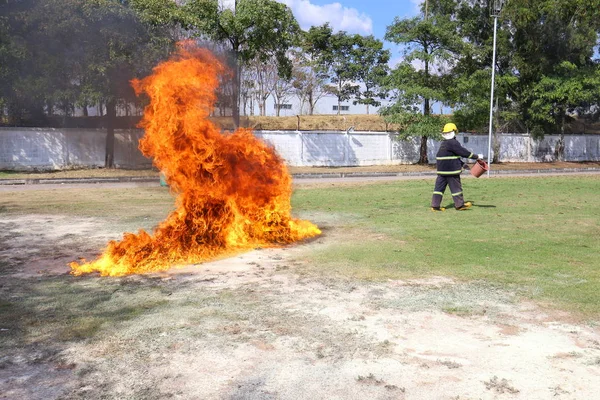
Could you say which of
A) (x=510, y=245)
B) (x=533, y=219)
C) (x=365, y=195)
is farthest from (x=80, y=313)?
(x=365, y=195)

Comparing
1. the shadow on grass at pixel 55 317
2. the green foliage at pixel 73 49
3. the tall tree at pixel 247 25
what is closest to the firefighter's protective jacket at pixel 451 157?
the shadow on grass at pixel 55 317

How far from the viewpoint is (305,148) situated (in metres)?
33.5

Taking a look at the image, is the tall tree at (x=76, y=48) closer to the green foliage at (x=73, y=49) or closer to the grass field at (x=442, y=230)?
the green foliage at (x=73, y=49)

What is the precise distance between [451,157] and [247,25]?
17545 mm

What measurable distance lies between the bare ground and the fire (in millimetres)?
1078

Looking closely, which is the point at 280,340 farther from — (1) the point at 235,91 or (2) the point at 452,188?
(1) the point at 235,91

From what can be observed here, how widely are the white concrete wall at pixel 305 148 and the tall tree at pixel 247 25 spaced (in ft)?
15.9

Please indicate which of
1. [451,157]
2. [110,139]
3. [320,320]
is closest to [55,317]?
[320,320]

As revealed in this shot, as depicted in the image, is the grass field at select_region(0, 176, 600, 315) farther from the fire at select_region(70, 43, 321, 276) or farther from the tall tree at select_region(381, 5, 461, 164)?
the tall tree at select_region(381, 5, 461, 164)

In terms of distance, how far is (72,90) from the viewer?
81.3ft

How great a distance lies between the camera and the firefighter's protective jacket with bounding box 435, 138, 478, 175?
12.9m

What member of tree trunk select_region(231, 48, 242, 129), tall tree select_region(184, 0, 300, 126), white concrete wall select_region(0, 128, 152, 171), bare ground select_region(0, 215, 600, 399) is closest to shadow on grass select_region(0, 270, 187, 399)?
bare ground select_region(0, 215, 600, 399)

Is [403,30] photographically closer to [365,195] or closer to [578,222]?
[365,195]

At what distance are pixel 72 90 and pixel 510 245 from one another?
71.6 feet
